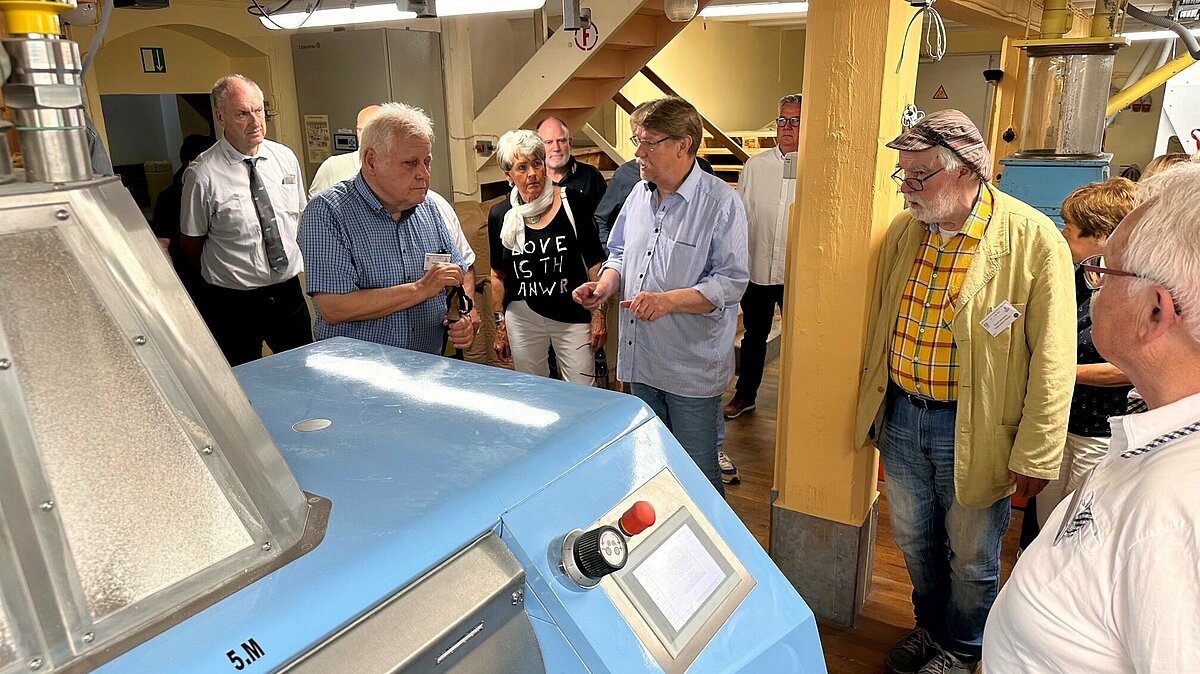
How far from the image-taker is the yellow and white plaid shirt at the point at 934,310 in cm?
201

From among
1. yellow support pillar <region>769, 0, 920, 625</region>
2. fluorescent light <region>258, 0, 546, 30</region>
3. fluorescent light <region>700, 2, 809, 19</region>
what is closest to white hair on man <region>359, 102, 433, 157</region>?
fluorescent light <region>258, 0, 546, 30</region>

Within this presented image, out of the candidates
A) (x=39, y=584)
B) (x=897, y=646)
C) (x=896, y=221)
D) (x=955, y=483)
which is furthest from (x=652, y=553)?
(x=897, y=646)

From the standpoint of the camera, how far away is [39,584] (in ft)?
2.26

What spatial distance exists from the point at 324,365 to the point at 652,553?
73 cm

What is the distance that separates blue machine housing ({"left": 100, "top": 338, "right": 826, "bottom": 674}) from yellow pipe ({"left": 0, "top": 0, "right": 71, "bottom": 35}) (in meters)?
0.56

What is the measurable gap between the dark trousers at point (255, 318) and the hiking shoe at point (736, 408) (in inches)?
91.4

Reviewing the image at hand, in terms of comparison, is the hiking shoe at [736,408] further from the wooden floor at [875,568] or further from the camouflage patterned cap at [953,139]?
the camouflage patterned cap at [953,139]

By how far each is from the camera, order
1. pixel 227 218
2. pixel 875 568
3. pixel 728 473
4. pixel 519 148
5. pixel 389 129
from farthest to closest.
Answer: pixel 728 473 < pixel 227 218 < pixel 519 148 < pixel 875 568 < pixel 389 129

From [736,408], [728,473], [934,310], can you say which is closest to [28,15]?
[934,310]

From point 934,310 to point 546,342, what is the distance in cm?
175

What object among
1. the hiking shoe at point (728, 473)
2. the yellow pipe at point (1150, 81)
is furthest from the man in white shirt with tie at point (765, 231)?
the yellow pipe at point (1150, 81)

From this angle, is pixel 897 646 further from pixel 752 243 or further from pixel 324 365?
pixel 752 243

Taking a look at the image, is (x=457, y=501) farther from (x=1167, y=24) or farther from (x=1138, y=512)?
(x=1167, y=24)

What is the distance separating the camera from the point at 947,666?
2314 millimetres
